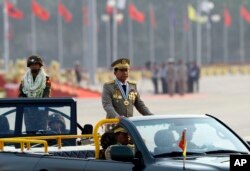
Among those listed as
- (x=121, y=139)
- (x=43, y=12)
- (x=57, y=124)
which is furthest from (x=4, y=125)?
(x=43, y=12)

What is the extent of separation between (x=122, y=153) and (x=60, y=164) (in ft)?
3.44

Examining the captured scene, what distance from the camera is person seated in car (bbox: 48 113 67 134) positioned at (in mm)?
13055

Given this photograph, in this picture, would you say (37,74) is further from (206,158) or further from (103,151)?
(206,158)

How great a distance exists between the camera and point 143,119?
1012 centimetres

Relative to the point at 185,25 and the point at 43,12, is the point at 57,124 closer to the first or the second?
the point at 43,12

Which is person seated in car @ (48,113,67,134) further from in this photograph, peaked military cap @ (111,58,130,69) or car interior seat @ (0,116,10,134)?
peaked military cap @ (111,58,130,69)

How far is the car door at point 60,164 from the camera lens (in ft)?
33.1

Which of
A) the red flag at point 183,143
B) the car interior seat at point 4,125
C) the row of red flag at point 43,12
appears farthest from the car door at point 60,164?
the row of red flag at point 43,12

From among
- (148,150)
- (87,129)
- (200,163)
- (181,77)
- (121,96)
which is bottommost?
(200,163)

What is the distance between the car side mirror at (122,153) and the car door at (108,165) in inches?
1.9

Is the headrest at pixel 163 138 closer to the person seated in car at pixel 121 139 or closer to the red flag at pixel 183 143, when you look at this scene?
the person seated in car at pixel 121 139

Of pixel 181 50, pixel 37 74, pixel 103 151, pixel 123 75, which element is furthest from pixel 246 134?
pixel 181 50

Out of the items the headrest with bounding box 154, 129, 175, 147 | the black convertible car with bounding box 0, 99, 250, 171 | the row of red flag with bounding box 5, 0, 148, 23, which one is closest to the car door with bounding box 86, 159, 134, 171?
the black convertible car with bounding box 0, 99, 250, 171

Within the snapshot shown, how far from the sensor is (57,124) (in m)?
13.1
